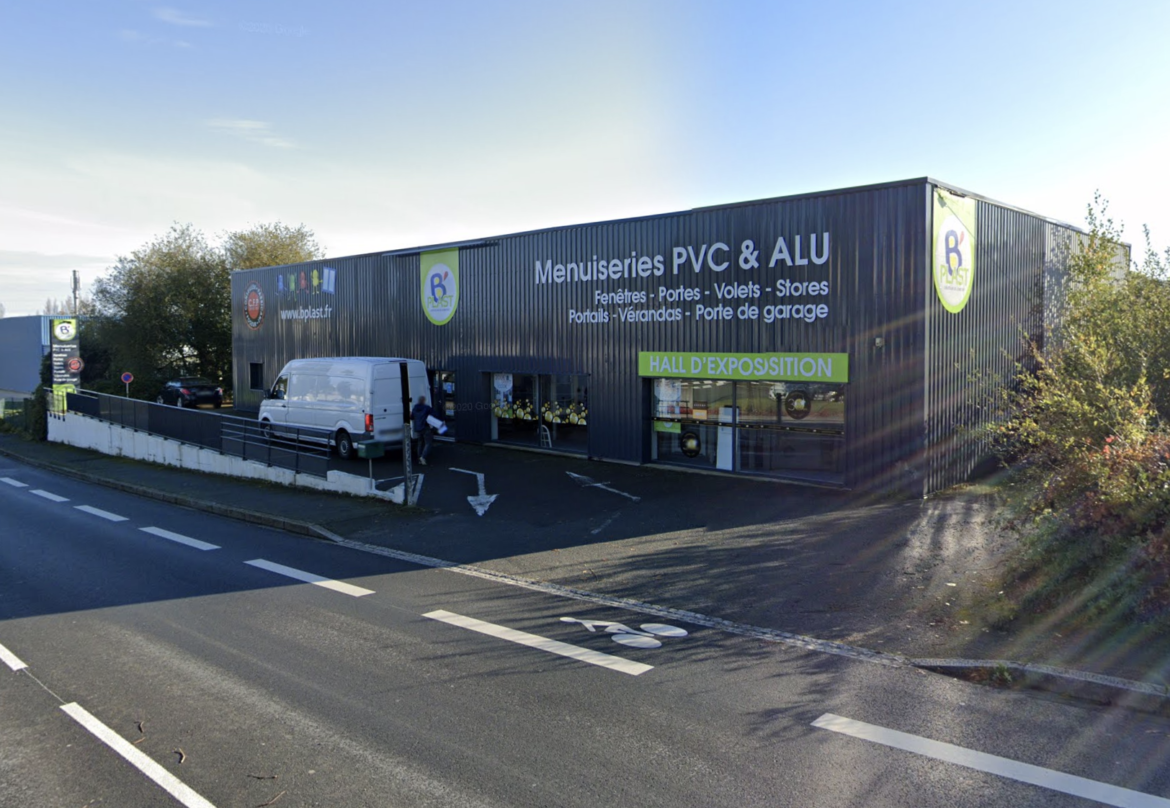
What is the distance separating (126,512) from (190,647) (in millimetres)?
9248

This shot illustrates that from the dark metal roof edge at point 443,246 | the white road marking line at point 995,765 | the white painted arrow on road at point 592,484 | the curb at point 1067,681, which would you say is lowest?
the white road marking line at point 995,765

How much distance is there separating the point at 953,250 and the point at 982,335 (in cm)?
222

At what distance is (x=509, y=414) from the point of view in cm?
2042

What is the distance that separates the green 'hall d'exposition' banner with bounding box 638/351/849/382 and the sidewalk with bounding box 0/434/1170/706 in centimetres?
205

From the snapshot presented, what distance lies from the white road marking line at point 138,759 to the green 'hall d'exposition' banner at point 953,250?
42.0ft

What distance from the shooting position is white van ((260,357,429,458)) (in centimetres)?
1812

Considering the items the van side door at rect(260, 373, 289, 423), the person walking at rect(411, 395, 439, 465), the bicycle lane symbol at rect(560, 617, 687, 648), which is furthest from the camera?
the van side door at rect(260, 373, 289, 423)

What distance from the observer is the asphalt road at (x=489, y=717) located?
14.6ft

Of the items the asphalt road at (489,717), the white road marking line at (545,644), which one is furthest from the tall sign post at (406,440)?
the white road marking line at (545,644)

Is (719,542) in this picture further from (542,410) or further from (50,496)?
(50,496)

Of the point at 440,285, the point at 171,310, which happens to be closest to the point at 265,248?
the point at 171,310

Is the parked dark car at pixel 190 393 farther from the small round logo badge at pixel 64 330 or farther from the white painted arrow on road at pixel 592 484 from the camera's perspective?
the white painted arrow on road at pixel 592 484

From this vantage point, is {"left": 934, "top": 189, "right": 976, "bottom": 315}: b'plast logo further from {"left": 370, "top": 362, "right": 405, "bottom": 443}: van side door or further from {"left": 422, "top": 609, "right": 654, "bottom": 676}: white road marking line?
{"left": 370, "top": 362, "right": 405, "bottom": 443}: van side door

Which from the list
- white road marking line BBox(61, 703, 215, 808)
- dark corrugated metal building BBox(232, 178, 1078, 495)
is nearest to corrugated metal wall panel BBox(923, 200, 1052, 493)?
dark corrugated metal building BBox(232, 178, 1078, 495)
